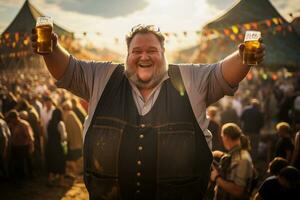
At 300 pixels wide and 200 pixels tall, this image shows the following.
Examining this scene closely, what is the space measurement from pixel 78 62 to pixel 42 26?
335mm

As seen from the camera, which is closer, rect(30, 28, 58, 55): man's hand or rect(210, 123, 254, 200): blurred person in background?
rect(30, 28, 58, 55): man's hand

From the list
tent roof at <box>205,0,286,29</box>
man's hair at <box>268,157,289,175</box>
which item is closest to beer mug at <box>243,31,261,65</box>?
man's hair at <box>268,157,289,175</box>

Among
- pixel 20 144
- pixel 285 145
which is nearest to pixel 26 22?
pixel 20 144

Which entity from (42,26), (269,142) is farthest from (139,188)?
(269,142)

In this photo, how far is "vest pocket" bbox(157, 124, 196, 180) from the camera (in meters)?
2.41

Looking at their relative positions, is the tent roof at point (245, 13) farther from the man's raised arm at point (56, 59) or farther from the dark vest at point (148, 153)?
the man's raised arm at point (56, 59)

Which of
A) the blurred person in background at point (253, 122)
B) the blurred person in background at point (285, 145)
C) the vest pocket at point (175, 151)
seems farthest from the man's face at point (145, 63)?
the blurred person in background at point (253, 122)

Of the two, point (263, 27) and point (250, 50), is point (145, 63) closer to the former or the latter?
point (250, 50)

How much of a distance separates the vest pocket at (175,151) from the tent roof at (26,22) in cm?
1692

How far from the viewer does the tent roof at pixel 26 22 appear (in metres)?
18.6

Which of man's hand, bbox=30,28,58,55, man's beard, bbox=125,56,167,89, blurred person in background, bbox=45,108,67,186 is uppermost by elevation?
man's hand, bbox=30,28,58,55

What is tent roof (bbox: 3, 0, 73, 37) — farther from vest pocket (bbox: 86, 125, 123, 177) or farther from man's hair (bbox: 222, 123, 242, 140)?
vest pocket (bbox: 86, 125, 123, 177)

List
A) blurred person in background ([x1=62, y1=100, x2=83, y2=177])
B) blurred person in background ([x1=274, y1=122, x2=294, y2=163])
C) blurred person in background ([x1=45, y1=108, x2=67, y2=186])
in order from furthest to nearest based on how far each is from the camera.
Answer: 1. blurred person in background ([x1=62, y1=100, x2=83, y2=177])
2. blurred person in background ([x1=45, y1=108, x2=67, y2=186])
3. blurred person in background ([x1=274, y1=122, x2=294, y2=163])

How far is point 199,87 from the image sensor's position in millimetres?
2498
